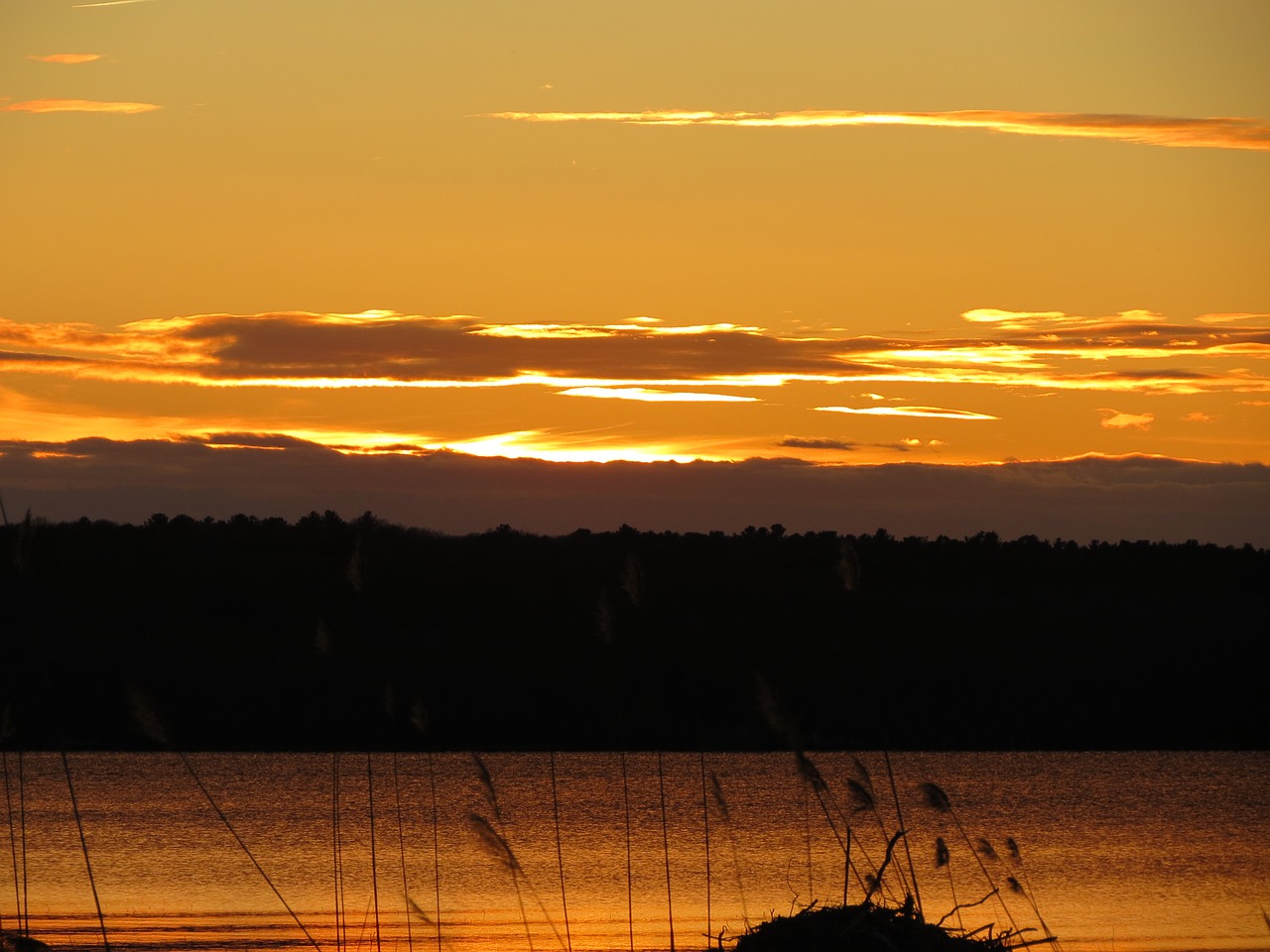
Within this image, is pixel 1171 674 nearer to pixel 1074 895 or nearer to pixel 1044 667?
pixel 1044 667

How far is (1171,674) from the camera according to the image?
74.9 meters

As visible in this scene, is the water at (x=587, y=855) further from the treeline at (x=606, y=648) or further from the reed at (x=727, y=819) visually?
the treeline at (x=606, y=648)

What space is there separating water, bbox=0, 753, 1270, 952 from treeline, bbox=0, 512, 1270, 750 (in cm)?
992

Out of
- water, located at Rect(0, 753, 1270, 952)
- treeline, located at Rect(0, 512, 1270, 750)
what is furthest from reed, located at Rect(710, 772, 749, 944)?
treeline, located at Rect(0, 512, 1270, 750)

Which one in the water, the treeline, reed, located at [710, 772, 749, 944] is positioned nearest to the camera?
reed, located at [710, 772, 749, 944]

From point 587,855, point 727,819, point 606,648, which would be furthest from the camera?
point 606,648

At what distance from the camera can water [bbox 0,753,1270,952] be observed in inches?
864

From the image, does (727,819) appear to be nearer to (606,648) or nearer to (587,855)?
(587,855)

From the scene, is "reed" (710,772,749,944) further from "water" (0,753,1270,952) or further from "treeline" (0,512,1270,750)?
"treeline" (0,512,1270,750)

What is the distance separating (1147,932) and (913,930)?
A: 13.5 m

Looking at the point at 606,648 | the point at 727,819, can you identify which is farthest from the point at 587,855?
the point at 606,648

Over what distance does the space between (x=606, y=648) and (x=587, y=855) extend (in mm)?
41814

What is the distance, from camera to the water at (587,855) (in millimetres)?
21938

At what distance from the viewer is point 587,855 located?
32.9 meters
